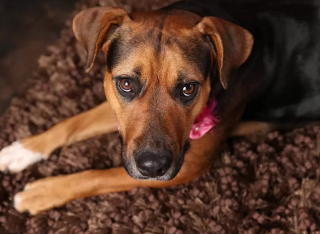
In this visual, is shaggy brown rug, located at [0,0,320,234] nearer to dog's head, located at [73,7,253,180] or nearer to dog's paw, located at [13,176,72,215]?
dog's paw, located at [13,176,72,215]

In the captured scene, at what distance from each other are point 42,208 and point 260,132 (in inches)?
82.0

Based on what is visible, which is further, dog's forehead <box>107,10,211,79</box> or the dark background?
the dark background

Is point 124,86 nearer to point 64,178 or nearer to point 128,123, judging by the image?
point 128,123

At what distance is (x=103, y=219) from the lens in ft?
12.8

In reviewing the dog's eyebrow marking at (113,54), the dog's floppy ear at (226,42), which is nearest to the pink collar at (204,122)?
the dog's floppy ear at (226,42)

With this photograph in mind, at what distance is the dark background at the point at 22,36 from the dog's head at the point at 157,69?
1605 mm

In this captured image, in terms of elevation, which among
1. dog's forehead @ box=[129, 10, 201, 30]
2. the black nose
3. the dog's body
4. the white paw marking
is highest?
dog's forehead @ box=[129, 10, 201, 30]

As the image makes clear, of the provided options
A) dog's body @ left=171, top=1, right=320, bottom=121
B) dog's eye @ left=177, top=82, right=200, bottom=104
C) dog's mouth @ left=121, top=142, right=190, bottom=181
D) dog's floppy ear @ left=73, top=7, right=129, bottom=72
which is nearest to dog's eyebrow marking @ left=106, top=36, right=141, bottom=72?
dog's floppy ear @ left=73, top=7, right=129, bottom=72

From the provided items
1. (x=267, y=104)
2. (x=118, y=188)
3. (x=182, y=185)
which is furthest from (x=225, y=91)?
(x=118, y=188)

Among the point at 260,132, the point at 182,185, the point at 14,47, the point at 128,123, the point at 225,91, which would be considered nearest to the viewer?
the point at 128,123

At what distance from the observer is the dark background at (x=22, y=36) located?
470 centimetres

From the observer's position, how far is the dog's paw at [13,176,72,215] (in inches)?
153

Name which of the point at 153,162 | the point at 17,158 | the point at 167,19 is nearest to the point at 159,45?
the point at 167,19

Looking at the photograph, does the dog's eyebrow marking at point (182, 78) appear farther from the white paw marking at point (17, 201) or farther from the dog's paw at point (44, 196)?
the white paw marking at point (17, 201)
